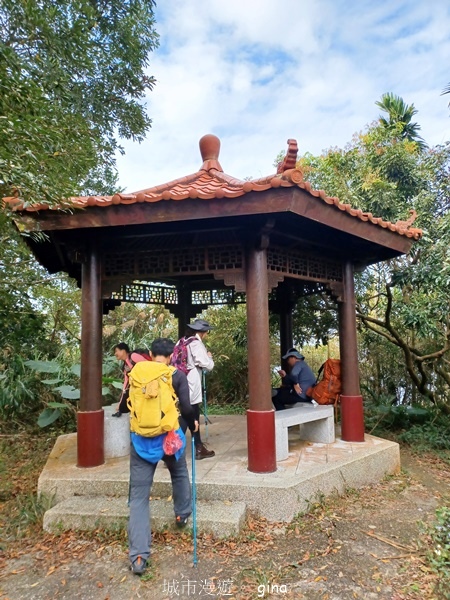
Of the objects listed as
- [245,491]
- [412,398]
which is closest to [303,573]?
[245,491]

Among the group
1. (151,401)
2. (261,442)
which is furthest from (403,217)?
(151,401)

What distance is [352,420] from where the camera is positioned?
5.14 m

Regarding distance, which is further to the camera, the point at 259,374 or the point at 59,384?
the point at 59,384

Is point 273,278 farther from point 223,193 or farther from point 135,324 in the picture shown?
point 135,324

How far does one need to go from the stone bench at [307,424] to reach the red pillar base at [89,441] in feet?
6.39

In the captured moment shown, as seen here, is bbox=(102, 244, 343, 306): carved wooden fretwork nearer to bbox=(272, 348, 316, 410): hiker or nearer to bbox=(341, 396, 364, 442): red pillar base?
bbox=(272, 348, 316, 410): hiker

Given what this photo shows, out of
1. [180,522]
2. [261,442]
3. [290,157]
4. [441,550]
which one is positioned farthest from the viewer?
[261,442]

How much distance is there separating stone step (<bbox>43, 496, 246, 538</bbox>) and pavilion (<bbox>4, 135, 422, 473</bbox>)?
65cm

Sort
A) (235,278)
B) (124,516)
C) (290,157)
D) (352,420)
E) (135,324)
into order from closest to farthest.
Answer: (124,516), (290,157), (235,278), (352,420), (135,324)

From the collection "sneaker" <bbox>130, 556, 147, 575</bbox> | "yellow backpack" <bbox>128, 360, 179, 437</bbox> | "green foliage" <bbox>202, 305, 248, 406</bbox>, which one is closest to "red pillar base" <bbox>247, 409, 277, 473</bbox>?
"yellow backpack" <bbox>128, 360, 179, 437</bbox>

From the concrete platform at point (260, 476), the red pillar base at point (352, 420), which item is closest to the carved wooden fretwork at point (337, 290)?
the red pillar base at point (352, 420)

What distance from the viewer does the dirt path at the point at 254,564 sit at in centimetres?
260

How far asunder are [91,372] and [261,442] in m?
2.00

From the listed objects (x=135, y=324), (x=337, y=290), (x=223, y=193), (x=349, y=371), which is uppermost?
(x=223, y=193)
